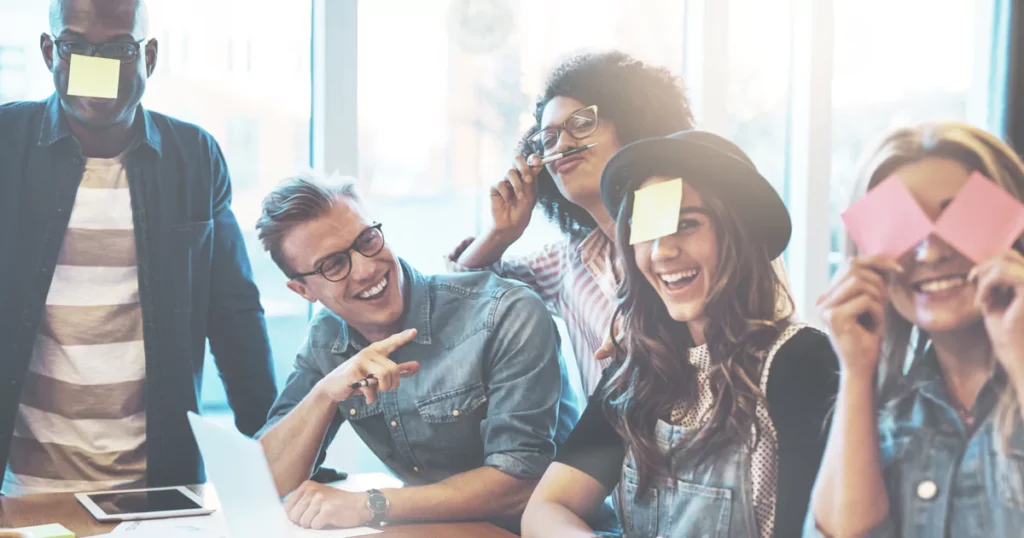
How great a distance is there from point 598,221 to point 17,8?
5.14ft

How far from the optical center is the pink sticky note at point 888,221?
1.05 m

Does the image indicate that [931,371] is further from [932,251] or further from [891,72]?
[891,72]

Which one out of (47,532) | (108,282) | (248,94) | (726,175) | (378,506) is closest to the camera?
(726,175)

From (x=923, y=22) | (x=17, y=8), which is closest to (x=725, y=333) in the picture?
(x=923, y=22)

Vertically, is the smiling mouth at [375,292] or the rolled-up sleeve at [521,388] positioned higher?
the smiling mouth at [375,292]

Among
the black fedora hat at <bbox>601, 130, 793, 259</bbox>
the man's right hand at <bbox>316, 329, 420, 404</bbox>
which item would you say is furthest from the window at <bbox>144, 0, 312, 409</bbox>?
the black fedora hat at <bbox>601, 130, 793, 259</bbox>

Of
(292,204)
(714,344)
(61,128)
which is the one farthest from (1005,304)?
(61,128)

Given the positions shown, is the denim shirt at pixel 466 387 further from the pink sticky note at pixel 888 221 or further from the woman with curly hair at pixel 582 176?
the pink sticky note at pixel 888 221

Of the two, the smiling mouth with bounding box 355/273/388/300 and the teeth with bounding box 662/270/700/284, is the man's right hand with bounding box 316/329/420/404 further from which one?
the teeth with bounding box 662/270/700/284

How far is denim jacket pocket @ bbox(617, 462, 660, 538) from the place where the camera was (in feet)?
4.54

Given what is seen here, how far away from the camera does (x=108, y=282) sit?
83.0 inches

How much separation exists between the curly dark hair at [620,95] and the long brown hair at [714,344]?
22 cm

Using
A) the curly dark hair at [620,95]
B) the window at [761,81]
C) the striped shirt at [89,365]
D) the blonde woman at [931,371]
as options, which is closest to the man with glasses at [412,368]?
the curly dark hair at [620,95]

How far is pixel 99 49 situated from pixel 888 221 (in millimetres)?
1679
